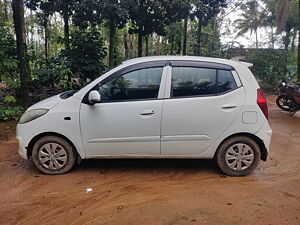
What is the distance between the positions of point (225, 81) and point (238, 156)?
1.10 meters

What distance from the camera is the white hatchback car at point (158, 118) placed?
3.63m

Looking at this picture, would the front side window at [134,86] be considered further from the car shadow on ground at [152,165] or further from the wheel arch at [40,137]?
the car shadow on ground at [152,165]

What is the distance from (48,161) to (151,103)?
172 centimetres

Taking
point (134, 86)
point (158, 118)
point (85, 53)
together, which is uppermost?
point (85, 53)

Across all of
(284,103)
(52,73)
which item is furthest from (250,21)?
(52,73)

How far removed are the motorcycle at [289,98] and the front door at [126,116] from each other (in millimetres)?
6417

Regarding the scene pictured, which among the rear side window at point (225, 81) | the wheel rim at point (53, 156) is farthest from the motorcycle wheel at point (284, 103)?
the wheel rim at point (53, 156)

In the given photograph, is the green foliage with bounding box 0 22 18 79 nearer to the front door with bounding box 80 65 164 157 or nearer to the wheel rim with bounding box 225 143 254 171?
the front door with bounding box 80 65 164 157

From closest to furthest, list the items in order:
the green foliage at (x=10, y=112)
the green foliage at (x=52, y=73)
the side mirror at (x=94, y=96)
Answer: the side mirror at (x=94, y=96) < the green foliage at (x=10, y=112) < the green foliage at (x=52, y=73)

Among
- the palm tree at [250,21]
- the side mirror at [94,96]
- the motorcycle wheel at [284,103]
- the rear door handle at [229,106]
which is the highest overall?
the palm tree at [250,21]

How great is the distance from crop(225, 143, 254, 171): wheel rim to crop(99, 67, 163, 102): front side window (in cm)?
136

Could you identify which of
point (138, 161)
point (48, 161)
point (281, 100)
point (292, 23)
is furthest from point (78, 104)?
point (292, 23)

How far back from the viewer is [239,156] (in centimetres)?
379

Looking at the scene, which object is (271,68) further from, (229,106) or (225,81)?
(229,106)
